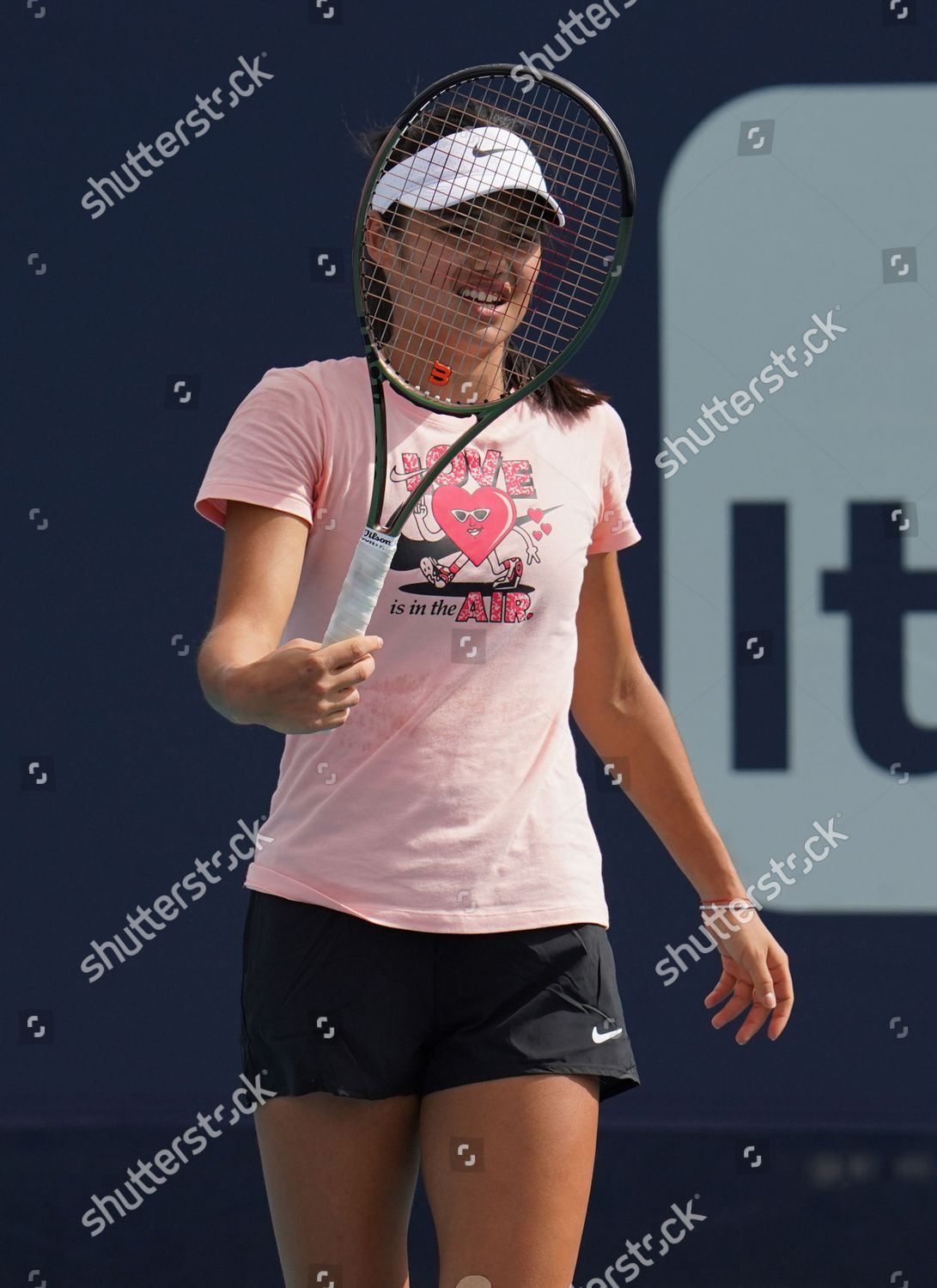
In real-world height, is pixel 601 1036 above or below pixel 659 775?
below

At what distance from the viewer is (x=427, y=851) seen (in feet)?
5.92

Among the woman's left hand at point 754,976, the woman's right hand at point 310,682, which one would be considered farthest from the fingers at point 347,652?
the woman's left hand at point 754,976

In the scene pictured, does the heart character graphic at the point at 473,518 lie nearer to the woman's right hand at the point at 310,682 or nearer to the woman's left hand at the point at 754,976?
the woman's right hand at the point at 310,682

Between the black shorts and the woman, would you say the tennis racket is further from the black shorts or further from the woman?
the black shorts

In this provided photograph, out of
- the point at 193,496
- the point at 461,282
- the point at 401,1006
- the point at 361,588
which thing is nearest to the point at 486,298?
the point at 461,282

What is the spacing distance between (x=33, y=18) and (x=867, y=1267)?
303 centimetres

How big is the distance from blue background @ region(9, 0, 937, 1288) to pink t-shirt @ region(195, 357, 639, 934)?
1.60 meters

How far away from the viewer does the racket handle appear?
5.26ft

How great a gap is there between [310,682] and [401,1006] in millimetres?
459

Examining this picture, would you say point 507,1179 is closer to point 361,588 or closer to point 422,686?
point 422,686

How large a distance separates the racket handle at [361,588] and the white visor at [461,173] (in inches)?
16.7

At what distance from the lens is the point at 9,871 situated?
3.45m

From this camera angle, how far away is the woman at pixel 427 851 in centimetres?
179

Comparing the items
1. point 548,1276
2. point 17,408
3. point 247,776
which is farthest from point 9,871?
point 548,1276
